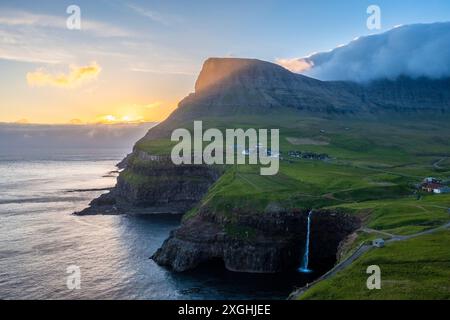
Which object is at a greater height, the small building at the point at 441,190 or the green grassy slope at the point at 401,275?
the small building at the point at 441,190

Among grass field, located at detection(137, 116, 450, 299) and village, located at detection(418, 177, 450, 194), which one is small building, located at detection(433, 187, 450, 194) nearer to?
village, located at detection(418, 177, 450, 194)

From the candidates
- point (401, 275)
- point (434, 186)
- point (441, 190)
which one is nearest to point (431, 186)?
point (434, 186)

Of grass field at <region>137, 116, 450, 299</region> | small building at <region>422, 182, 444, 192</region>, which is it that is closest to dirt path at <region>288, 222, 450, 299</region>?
grass field at <region>137, 116, 450, 299</region>

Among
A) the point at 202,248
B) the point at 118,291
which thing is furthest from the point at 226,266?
the point at 118,291

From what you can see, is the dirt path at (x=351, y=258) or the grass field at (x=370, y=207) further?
the dirt path at (x=351, y=258)

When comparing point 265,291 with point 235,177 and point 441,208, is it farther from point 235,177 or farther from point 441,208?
point 235,177

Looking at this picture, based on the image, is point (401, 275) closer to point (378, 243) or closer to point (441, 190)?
point (378, 243)

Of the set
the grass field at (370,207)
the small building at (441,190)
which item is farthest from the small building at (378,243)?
the small building at (441,190)

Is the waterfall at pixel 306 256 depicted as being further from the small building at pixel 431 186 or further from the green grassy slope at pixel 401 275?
the small building at pixel 431 186
